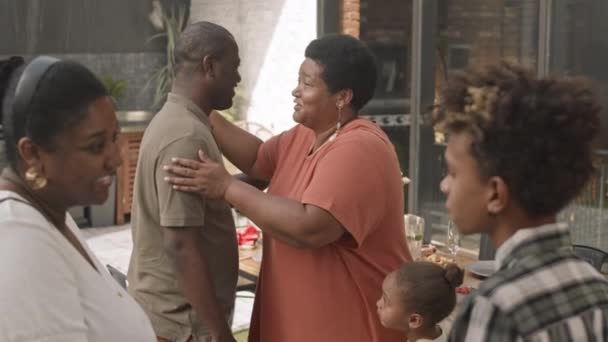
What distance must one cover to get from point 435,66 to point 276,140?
4534mm

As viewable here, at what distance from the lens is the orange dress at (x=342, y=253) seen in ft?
7.50

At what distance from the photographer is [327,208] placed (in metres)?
2.24

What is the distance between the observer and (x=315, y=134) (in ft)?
8.47

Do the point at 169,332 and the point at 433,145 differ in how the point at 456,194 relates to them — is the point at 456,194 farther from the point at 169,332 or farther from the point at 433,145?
the point at 433,145

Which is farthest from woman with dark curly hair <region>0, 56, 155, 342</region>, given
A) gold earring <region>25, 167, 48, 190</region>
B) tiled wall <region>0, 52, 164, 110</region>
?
tiled wall <region>0, 52, 164, 110</region>

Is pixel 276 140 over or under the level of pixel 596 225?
over

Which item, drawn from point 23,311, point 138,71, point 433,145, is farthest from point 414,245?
point 138,71

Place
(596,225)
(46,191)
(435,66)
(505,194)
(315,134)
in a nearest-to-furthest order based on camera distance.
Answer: (505,194)
(46,191)
(315,134)
(596,225)
(435,66)

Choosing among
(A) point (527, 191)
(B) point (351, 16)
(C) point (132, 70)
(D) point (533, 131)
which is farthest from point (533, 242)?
(C) point (132, 70)

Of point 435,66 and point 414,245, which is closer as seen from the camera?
point 414,245

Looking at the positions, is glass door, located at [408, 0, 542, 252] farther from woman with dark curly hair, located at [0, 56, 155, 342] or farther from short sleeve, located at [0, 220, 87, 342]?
short sleeve, located at [0, 220, 87, 342]

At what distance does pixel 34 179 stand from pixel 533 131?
0.91 meters

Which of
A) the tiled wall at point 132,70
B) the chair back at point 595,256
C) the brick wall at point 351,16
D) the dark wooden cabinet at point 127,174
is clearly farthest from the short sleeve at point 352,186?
the tiled wall at point 132,70

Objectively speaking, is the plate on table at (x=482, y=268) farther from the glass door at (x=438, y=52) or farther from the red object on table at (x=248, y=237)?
the glass door at (x=438, y=52)
